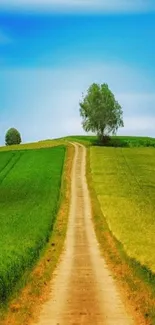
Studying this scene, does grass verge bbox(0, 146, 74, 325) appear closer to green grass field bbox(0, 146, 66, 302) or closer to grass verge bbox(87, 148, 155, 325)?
green grass field bbox(0, 146, 66, 302)

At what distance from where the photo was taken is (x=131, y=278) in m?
25.8

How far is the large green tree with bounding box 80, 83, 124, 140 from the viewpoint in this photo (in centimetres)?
13050

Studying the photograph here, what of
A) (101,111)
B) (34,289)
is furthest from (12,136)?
(34,289)

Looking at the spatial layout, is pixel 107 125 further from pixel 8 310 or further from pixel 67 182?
pixel 8 310

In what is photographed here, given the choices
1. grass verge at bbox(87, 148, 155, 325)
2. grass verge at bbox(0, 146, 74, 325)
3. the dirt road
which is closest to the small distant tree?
grass verge at bbox(0, 146, 74, 325)

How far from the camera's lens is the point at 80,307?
20391 millimetres

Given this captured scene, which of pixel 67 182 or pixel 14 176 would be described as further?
pixel 14 176

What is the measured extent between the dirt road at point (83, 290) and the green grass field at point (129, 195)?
97.7 inches

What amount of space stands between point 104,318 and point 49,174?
5596cm

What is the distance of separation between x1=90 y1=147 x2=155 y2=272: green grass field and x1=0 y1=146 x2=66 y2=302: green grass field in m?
5.10

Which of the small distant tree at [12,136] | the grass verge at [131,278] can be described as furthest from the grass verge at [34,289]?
the small distant tree at [12,136]

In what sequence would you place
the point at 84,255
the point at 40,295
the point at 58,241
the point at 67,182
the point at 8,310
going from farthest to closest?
the point at 67,182
the point at 58,241
the point at 84,255
the point at 40,295
the point at 8,310

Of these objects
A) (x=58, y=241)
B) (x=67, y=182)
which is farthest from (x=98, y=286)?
(x=67, y=182)

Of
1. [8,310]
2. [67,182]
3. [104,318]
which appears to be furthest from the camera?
[67,182]
